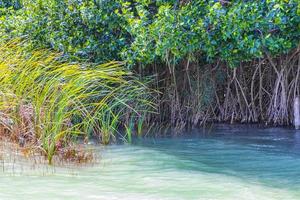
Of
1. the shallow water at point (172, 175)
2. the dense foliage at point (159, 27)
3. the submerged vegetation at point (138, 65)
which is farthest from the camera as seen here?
the dense foliage at point (159, 27)

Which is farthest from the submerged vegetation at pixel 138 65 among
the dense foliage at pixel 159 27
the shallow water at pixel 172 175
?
the shallow water at pixel 172 175

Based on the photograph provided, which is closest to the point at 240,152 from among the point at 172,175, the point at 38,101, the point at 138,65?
the point at 172,175

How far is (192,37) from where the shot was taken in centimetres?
720

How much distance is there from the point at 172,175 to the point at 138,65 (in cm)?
463

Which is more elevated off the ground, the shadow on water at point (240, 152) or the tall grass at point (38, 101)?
the tall grass at point (38, 101)

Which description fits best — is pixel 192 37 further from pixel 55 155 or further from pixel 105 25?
pixel 55 155

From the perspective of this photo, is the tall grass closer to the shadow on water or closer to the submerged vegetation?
the submerged vegetation

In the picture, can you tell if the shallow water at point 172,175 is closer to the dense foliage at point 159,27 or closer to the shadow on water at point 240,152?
the shadow on water at point 240,152

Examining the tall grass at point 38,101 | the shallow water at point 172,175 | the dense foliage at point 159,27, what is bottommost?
the shallow water at point 172,175

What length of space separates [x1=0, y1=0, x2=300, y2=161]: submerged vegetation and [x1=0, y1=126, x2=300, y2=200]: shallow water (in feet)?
1.71

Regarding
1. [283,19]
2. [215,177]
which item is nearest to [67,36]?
[283,19]

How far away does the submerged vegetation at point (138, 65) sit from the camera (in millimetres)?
5766

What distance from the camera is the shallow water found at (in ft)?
14.1

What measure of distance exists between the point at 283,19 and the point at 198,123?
3579 mm
